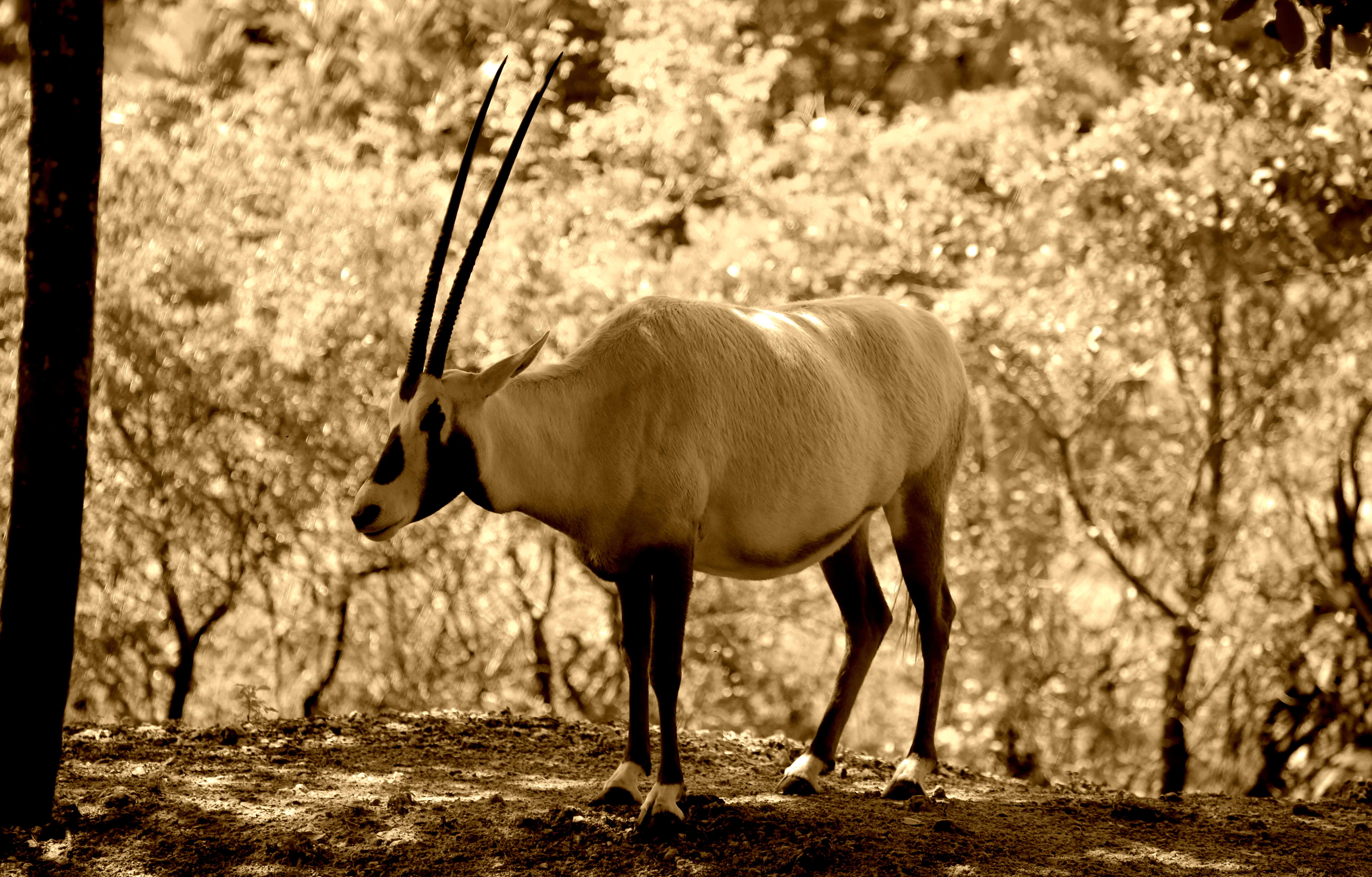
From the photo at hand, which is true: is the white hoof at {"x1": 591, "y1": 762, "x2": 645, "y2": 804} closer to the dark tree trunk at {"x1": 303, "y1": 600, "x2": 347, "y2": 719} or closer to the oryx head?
the oryx head

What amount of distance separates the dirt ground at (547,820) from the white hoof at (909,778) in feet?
0.28

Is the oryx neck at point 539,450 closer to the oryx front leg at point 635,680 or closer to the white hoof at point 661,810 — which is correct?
the oryx front leg at point 635,680

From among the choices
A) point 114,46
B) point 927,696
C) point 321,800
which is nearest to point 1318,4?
point 927,696

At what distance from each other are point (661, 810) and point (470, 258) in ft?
6.11

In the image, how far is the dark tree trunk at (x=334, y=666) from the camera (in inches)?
389

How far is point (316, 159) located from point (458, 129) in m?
1.91

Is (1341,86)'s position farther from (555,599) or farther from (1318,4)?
(555,599)

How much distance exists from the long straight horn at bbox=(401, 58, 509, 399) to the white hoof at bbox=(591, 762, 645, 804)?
1.48 m

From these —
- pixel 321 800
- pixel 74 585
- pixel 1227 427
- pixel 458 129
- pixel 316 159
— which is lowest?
pixel 321 800

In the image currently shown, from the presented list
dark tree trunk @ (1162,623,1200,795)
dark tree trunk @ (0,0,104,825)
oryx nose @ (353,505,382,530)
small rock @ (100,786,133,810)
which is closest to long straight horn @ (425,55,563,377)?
oryx nose @ (353,505,382,530)

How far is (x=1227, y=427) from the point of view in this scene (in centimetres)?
1117

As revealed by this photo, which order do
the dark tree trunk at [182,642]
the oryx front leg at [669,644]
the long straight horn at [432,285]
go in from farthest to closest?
the dark tree trunk at [182,642] → the oryx front leg at [669,644] → the long straight horn at [432,285]

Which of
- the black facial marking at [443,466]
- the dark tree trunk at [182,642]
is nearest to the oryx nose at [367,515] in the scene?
the black facial marking at [443,466]

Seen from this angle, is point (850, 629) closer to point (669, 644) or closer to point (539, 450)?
point (669, 644)
